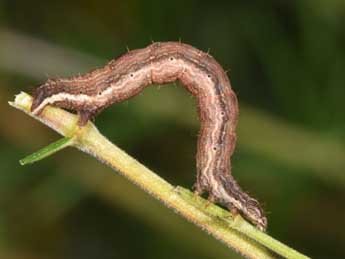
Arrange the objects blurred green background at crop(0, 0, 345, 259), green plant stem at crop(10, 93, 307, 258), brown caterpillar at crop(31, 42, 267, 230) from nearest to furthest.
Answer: green plant stem at crop(10, 93, 307, 258) → brown caterpillar at crop(31, 42, 267, 230) → blurred green background at crop(0, 0, 345, 259)

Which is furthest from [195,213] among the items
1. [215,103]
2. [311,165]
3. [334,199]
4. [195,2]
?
[195,2]

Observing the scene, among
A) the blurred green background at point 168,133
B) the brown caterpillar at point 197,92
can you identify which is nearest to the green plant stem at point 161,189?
the brown caterpillar at point 197,92

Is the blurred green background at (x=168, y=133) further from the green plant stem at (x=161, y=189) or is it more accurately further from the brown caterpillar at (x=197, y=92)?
the green plant stem at (x=161, y=189)

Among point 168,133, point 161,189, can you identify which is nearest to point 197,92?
point 161,189

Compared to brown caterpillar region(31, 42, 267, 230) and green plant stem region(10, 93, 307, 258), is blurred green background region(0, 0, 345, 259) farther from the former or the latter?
green plant stem region(10, 93, 307, 258)

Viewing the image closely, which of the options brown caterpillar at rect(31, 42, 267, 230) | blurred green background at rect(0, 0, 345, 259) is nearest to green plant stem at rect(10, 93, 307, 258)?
brown caterpillar at rect(31, 42, 267, 230)
